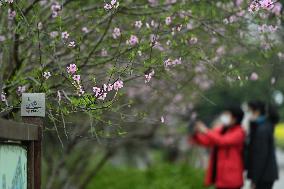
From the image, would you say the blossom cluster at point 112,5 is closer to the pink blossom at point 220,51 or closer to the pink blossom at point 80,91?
the pink blossom at point 80,91

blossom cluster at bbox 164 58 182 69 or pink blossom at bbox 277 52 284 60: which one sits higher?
pink blossom at bbox 277 52 284 60

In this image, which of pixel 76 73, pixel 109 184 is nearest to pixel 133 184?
pixel 109 184

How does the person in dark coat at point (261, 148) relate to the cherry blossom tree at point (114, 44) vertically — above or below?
below

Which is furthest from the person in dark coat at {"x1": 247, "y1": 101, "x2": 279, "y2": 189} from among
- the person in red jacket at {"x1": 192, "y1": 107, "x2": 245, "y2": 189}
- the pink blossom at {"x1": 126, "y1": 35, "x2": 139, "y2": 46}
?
the pink blossom at {"x1": 126, "y1": 35, "x2": 139, "y2": 46}

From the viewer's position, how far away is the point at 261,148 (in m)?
8.74

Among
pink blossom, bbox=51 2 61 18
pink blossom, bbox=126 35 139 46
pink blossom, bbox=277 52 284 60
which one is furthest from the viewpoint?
pink blossom, bbox=277 52 284 60

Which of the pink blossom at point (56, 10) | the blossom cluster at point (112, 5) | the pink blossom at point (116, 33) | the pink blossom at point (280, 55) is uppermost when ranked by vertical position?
the pink blossom at point (56, 10)

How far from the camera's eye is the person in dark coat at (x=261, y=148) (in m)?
8.70

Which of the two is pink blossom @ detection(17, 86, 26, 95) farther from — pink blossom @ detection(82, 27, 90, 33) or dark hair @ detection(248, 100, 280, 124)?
dark hair @ detection(248, 100, 280, 124)

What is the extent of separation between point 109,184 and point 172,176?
3.88ft

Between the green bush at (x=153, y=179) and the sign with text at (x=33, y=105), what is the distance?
7.92 m

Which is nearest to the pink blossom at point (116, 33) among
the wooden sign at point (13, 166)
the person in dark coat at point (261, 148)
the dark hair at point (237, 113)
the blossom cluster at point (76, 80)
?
the blossom cluster at point (76, 80)

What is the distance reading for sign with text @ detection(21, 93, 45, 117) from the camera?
455 centimetres

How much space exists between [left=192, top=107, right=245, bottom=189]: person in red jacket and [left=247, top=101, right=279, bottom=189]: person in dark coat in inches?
8.3
